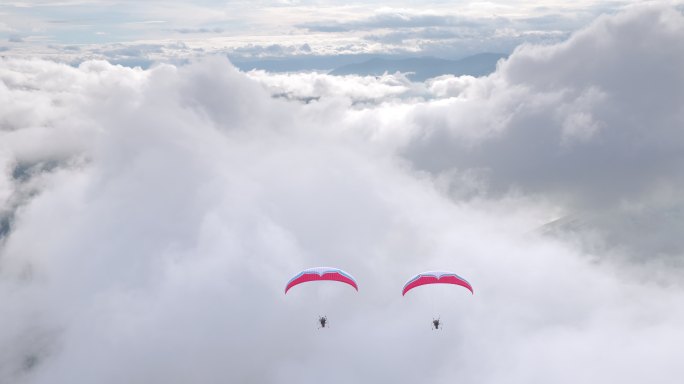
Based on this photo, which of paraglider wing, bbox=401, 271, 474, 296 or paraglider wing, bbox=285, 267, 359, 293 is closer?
paraglider wing, bbox=285, 267, 359, 293

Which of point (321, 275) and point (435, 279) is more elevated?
point (321, 275)

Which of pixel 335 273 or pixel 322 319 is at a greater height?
pixel 335 273

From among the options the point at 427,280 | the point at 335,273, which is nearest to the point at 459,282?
the point at 427,280

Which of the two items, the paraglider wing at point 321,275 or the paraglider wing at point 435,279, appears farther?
the paraglider wing at point 435,279

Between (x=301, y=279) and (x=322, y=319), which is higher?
(x=301, y=279)

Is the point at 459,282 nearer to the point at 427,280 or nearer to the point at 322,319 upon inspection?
the point at 427,280

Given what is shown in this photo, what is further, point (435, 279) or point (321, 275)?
point (435, 279)

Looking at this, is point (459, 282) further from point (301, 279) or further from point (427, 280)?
point (301, 279)

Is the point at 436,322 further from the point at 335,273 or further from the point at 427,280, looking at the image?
the point at 335,273
